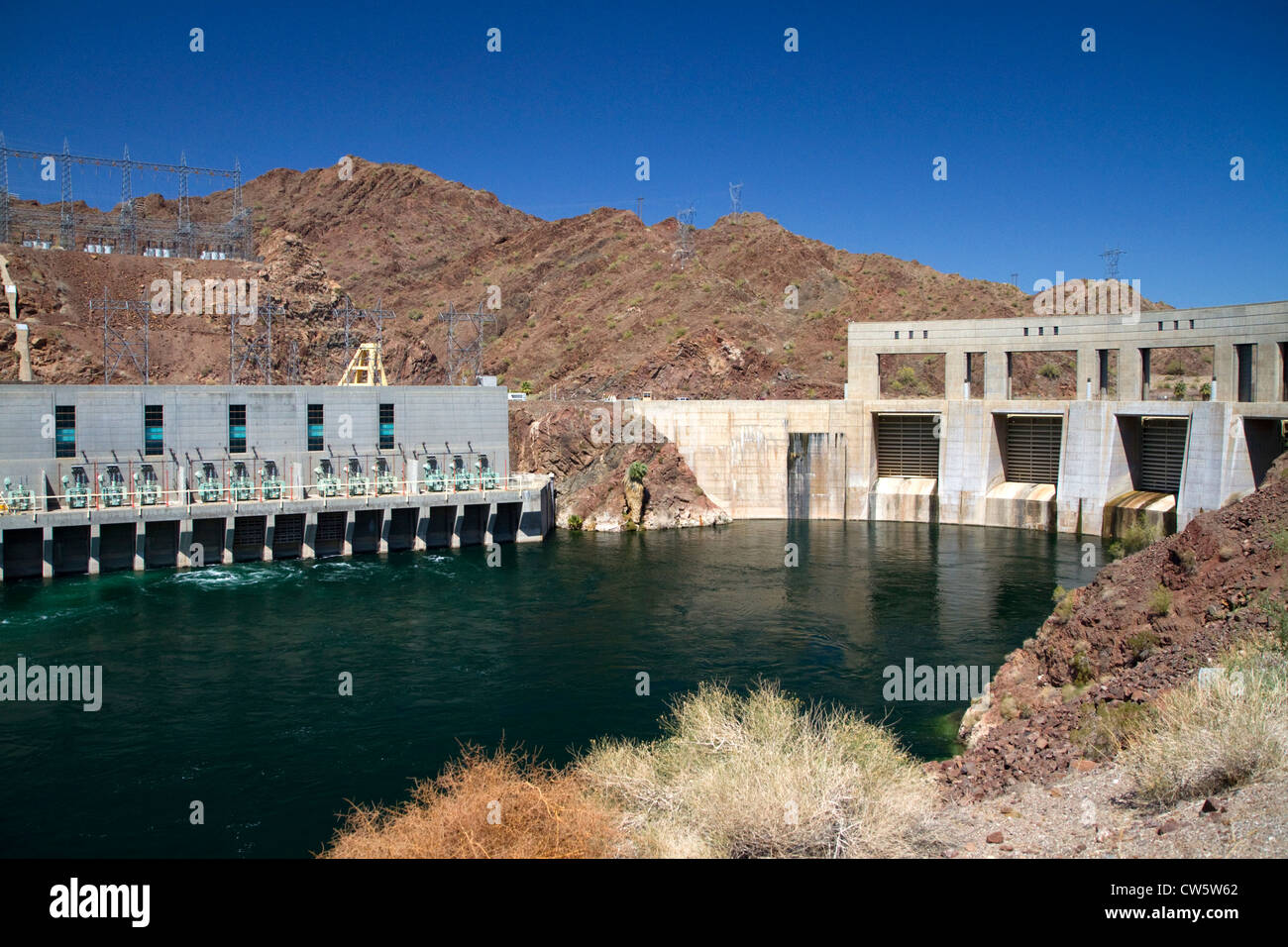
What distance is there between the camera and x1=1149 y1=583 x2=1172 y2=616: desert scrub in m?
19.3

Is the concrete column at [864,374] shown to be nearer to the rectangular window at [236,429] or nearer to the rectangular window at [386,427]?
the rectangular window at [386,427]

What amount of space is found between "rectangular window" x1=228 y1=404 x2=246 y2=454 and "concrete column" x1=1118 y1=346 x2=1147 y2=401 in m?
47.1

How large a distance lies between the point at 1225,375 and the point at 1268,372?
6.91 ft

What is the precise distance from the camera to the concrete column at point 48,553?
40.6 m

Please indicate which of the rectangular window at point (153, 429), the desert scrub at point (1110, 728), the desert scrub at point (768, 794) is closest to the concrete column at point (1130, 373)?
the desert scrub at point (1110, 728)

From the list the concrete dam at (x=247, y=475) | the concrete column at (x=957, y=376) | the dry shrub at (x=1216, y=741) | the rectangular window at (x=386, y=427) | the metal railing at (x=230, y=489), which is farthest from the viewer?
the concrete column at (x=957, y=376)

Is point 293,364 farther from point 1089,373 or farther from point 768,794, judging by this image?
point 768,794

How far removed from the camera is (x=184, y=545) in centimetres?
4416

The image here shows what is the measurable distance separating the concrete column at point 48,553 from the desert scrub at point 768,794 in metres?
34.2

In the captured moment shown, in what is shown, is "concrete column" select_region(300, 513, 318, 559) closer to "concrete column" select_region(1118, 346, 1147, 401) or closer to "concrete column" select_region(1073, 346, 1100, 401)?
"concrete column" select_region(1073, 346, 1100, 401)

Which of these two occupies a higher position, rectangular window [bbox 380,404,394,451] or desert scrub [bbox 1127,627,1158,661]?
rectangular window [bbox 380,404,394,451]

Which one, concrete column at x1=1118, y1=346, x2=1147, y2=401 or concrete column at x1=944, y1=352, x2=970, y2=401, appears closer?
concrete column at x1=1118, y1=346, x2=1147, y2=401

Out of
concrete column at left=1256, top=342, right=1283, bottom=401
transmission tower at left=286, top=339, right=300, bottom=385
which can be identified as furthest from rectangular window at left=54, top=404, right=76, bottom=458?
concrete column at left=1256, top=342, right=1283, bottom=401
